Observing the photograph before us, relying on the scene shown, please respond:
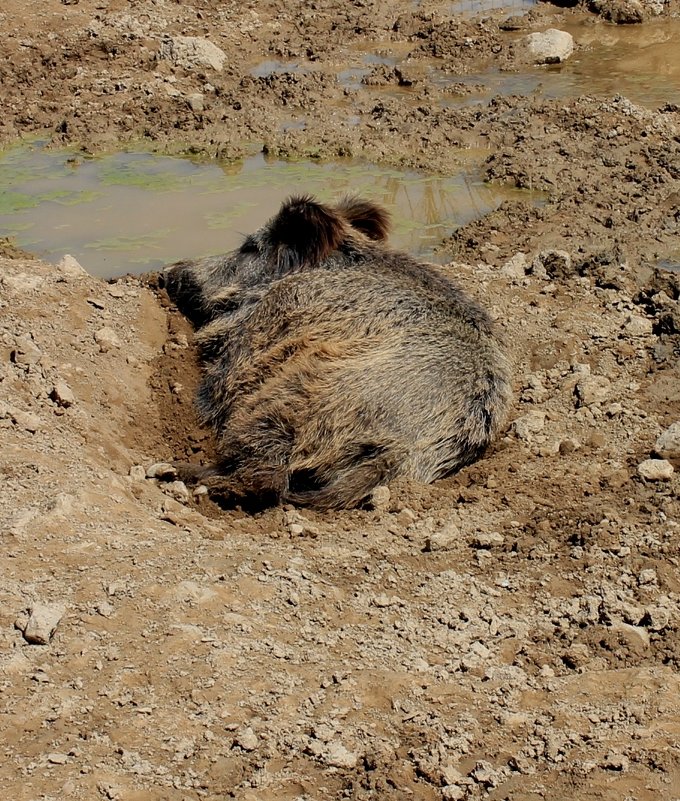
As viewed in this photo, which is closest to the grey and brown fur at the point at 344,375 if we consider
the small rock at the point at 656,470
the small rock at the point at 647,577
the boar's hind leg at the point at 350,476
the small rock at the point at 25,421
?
the boar's hind leg at the point at 350,476

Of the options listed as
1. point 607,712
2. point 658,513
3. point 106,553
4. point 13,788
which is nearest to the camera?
point 13,788

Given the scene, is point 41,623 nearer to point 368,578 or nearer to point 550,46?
point 368,578

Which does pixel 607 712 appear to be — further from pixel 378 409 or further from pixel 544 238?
pixel 544 238

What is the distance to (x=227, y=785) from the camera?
9.94 feet

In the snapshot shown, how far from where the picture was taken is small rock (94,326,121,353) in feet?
20.2

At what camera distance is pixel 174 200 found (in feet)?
30.9

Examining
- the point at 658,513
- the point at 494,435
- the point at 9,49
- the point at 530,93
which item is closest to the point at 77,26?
the point at 9,49

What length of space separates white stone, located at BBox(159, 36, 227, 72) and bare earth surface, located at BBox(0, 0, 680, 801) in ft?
19.0

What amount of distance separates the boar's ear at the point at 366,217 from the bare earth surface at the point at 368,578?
104 cm

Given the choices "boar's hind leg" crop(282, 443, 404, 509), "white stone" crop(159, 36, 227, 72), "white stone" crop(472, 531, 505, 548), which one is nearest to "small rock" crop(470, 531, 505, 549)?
"white stone" crop(472, 531, 505, 548)

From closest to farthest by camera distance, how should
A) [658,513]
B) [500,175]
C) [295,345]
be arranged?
1. [658,513]
2. [295,345]
3. [500,175]

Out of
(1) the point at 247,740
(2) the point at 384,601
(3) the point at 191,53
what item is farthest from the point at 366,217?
(3) the point at 191,53

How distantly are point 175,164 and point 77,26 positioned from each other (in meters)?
4.63

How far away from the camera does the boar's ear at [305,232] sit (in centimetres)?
604
